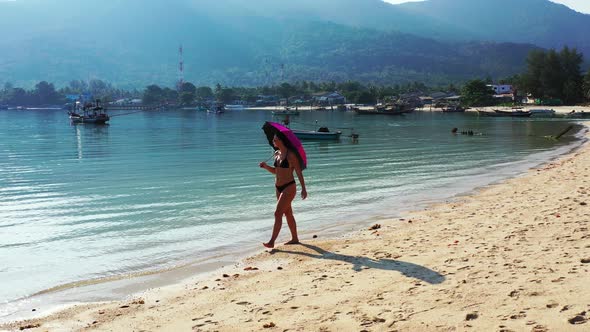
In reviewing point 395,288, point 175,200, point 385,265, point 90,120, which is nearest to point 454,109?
point 90,120

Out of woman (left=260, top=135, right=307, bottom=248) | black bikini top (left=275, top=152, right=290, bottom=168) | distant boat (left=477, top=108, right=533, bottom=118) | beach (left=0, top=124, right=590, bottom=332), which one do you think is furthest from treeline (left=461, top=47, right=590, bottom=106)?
black bikini top (left=275, top=152, right=290, bottom=168)

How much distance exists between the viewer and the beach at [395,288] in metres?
6.18

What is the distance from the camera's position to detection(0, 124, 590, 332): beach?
618 centimetres

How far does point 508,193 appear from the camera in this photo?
56.7 feet

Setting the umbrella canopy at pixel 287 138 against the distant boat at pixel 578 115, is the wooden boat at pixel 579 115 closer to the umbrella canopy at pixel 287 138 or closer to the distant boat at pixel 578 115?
the distant boat at pixel 578 115

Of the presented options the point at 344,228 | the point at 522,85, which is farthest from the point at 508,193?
the point at 522,85

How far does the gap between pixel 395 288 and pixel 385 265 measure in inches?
53.5

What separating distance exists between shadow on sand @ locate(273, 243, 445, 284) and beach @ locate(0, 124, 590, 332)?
2 centimetres

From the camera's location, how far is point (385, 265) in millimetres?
8812

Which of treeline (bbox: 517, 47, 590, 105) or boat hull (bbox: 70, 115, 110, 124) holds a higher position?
treeline (bbox: 517, 47, 590, 105)

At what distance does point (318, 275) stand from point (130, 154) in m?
35.2

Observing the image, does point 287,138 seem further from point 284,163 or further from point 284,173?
point 284,173

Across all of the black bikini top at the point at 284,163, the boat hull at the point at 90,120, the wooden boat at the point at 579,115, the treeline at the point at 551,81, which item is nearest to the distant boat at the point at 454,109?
the treeline at the point at 551,81

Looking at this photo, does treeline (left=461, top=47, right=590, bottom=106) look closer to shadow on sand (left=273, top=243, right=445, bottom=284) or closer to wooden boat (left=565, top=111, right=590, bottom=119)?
wooden boat (left=565, top=111, right=590, bottom=119)
